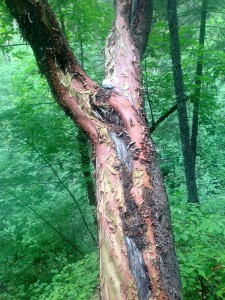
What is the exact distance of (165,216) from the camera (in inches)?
88.9

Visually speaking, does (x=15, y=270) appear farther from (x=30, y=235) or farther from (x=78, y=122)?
(x=78, y=122)

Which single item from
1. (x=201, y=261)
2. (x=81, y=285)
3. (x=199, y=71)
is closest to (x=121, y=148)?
(x=201, y=261)

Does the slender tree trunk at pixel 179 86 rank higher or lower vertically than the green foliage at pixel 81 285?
higher

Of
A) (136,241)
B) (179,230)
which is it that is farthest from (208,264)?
(136,241)

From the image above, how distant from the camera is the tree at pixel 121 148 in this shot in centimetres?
188

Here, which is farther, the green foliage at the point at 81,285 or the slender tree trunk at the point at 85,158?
the slender tree trunk at the point at 85,158

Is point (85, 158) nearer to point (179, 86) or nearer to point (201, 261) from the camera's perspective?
point (179, 86)

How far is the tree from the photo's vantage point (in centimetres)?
188

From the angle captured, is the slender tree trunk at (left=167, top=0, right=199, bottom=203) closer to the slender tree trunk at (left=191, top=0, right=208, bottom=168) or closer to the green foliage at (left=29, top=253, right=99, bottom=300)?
the slender tree trunk at (left=191, top=0, right=208, bottom=168)

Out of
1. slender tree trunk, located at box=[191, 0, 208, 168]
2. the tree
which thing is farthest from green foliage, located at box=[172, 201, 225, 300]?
slender tree trunk, located at box=[191, 0, 208, 168]

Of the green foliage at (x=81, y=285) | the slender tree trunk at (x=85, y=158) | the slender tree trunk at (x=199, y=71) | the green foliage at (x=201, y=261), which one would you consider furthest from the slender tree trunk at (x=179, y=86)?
the green foliage at (x=81, y=285)

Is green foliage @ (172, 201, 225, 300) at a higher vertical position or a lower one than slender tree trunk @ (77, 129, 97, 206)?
lower

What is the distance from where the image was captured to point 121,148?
2590 mm

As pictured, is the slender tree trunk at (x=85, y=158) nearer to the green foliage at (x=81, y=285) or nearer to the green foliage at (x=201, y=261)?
the green foliage at (x=81, y=285)
